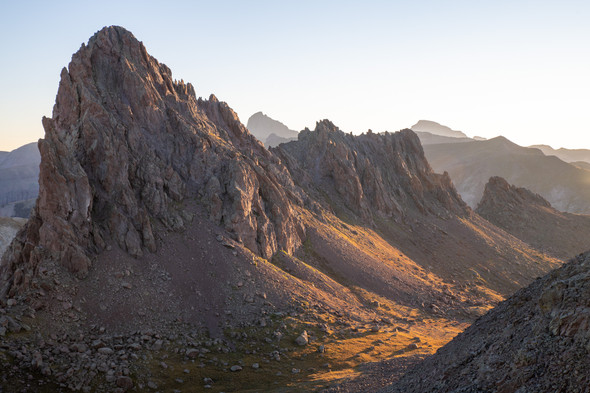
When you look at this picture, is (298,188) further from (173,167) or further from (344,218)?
(173,167)

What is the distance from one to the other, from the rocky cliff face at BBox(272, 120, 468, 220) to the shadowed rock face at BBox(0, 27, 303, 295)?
2000 cm

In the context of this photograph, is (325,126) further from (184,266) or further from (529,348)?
(529,348)

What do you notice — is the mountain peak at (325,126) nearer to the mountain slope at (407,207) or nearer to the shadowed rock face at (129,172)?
the mountain slope at (407,207)

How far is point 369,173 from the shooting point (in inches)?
3413

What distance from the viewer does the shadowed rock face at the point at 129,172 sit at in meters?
35.8

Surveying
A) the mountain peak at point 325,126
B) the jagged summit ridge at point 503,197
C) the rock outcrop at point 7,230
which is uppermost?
the mountain peak at point 325,126

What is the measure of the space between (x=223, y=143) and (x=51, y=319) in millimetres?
35783

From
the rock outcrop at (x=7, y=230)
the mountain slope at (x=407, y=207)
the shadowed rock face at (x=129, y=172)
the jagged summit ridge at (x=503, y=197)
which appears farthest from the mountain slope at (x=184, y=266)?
the rock outcrop at (x=7, y=230)

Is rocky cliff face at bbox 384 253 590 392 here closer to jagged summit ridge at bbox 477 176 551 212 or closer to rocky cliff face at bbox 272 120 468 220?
rocky cliff face at bbox 272 120 468 220

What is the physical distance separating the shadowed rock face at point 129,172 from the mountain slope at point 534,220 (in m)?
75.6

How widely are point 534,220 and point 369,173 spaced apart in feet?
188

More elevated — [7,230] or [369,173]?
[369,173]

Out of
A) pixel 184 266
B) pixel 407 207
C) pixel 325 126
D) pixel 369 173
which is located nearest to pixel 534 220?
pixel 407 207

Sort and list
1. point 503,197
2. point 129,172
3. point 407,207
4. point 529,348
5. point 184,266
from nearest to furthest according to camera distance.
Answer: point 529,348 → point 184,266 → point 129,172 → point 407,207 → point 503,197
